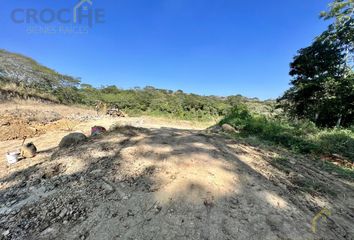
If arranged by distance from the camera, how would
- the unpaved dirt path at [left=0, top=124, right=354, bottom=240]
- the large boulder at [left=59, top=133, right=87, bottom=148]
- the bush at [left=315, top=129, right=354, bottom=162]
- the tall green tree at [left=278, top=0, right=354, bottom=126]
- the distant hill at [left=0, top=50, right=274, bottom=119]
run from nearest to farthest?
the unpaved dirt path at [left=0, top=124, right=354, bottom=240], the large boulder at [left=59, top=133, right=87, bottom=148], the bush at [left=315, top=129, right=354, bottom=162], the tall green tree at [left=278, top=0, right=354, bottom=126], the distant hill at [left=0, top=50, right=274, bottom=119]

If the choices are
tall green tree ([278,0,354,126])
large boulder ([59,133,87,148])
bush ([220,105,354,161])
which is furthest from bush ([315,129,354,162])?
large boulder ([59,133,87,148])

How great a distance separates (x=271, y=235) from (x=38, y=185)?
106 inches

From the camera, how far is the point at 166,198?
2084 millimetres

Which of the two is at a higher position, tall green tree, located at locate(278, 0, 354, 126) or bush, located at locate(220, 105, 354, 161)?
tall green tree, located at locate(278, 0, 354, 126)

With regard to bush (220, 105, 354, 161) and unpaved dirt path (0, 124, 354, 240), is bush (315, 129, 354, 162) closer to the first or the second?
bush (220, 105, 354, 161)

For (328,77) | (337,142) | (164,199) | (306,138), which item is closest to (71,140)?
(164,199)

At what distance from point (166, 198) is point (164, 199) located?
0.03m

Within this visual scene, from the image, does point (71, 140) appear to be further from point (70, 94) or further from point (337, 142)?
point (70, 94)

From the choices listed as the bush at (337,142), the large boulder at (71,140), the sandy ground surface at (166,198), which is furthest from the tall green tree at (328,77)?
the large boulder at (71,140)

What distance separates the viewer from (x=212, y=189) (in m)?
2.24

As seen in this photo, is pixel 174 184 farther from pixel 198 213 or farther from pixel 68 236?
pixel 68 236

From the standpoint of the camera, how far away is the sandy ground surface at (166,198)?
1709mm

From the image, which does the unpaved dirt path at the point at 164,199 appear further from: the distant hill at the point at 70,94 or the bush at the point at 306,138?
the distant hill at the point at 70,94

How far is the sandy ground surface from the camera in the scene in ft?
5.61
